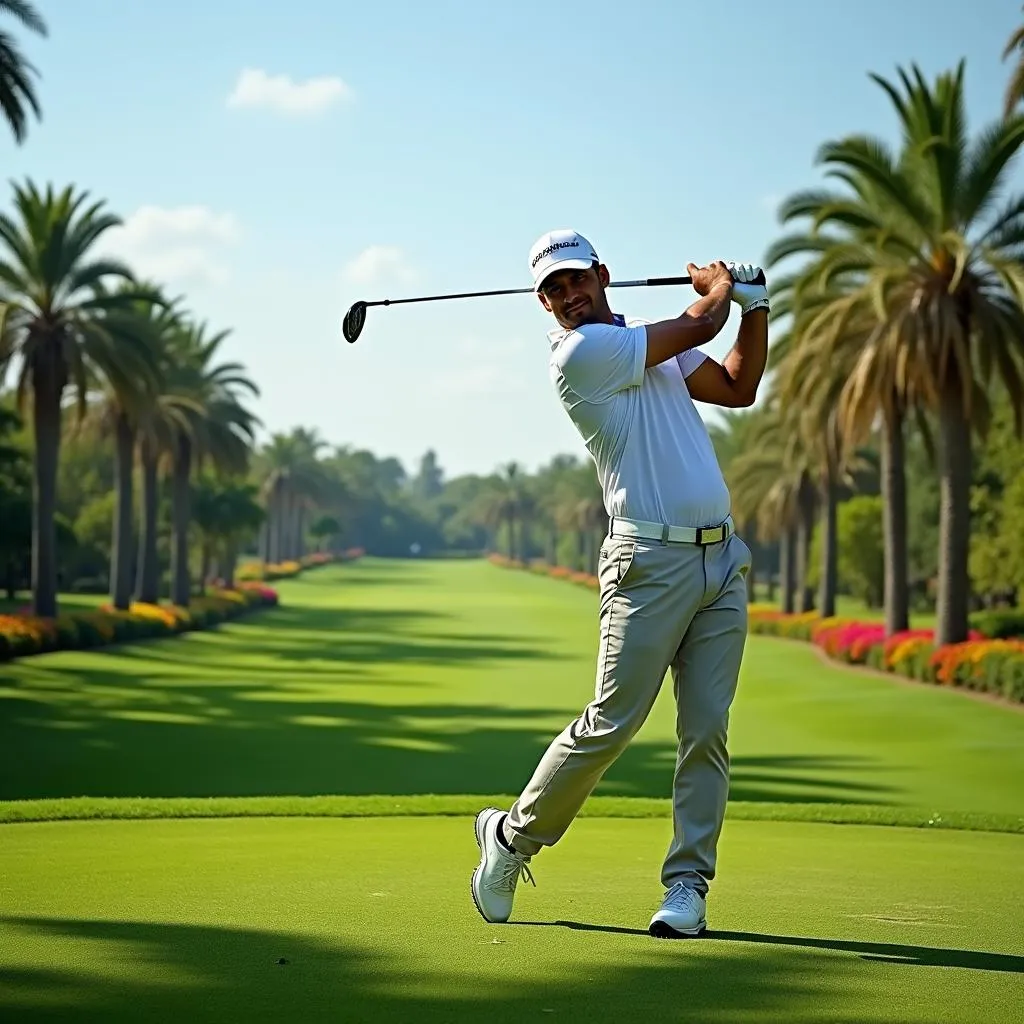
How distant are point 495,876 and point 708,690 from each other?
0.97m

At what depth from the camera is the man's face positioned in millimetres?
6137

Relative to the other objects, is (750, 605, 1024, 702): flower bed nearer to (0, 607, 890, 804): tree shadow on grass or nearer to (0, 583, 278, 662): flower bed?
(0, 607, 890, 804): tree shadow on grass

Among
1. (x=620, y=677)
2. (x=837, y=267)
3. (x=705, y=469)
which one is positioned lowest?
(x=620, y=677)

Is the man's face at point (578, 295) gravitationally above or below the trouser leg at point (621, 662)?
above

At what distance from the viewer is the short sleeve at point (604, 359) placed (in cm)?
593

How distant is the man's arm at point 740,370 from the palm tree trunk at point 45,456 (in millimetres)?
38116

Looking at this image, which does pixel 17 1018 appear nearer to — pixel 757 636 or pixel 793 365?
pixel 793 365

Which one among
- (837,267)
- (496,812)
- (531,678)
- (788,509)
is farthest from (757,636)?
(496,812)

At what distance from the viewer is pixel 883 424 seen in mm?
38312

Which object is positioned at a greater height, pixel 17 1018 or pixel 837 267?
pixel 837 267

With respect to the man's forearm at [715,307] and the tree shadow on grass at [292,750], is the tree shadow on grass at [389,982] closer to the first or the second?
the man's forearm at [715,307]

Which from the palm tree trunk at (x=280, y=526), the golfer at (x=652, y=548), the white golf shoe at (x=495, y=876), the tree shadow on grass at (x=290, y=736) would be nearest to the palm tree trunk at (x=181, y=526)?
the tree shadow on grass at (x=290, y=736)

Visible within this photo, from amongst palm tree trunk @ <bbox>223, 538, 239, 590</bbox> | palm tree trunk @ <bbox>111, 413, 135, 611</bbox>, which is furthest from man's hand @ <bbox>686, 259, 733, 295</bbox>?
palm tree trunk @ <bbox>223, 538, 239, 590</bbox>

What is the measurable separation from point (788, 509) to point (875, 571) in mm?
19347
